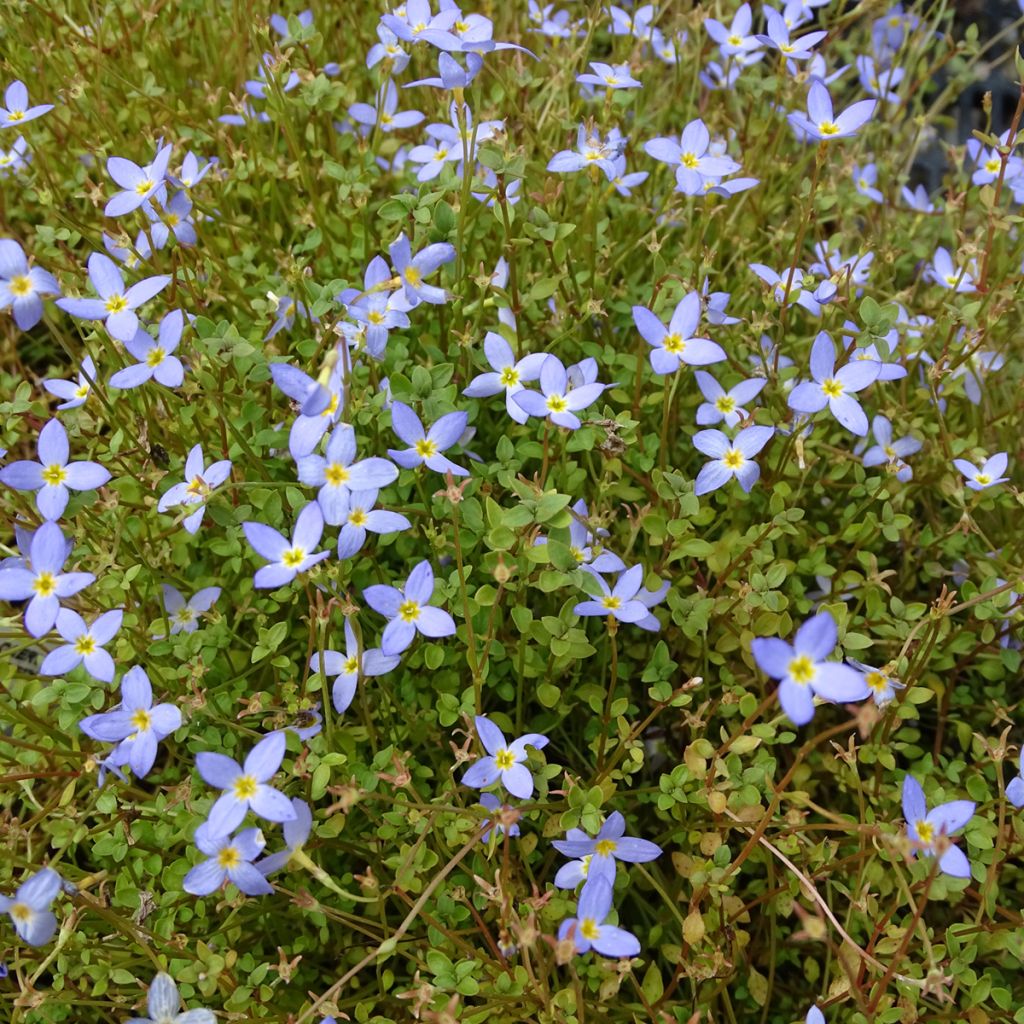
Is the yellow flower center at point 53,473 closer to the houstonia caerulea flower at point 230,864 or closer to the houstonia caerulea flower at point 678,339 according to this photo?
the houstonia caerulea flower at point 230,864

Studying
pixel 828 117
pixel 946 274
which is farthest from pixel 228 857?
pixel 946 274

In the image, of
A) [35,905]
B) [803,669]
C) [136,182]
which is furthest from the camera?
[136,182]

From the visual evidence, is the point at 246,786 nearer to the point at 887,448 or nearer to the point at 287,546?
the point at 287,546

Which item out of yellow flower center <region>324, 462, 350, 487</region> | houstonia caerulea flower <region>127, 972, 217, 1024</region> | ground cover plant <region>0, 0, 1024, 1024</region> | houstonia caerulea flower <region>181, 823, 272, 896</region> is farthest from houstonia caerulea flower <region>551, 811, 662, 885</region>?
yellow flower center <region>324, 462, 350, 487</region>

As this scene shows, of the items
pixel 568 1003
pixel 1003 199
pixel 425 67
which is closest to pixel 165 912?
pixel 568 1003

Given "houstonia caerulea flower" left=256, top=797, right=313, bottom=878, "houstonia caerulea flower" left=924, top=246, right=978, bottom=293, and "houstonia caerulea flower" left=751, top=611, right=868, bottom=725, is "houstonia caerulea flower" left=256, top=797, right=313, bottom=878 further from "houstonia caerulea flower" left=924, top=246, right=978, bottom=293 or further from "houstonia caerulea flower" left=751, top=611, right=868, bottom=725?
"houstonia caerulea flower" left=924, top=246, right=978, bottom=293

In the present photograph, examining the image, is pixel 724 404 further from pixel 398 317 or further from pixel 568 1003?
pixel 568 1003

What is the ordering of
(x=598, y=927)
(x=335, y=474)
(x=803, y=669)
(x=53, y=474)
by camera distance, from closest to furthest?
(x=803, y=669), (x=598, y=927), (x=335, y=474), (x=53, y=474)
